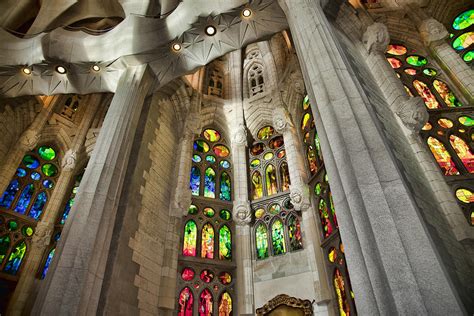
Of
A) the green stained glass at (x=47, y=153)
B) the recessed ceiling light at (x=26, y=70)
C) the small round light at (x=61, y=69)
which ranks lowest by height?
the green stained glass at (x=47, y=153)

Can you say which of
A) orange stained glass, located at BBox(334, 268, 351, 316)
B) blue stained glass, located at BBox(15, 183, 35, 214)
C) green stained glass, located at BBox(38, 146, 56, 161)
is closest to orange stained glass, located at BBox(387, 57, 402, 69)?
orange stained glass, located at BBox(334, 268, 351, 316)

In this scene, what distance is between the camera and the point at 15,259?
9.38 m

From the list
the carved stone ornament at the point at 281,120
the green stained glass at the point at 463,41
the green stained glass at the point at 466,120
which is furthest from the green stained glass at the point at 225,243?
the green stained glass at the point at 463,41

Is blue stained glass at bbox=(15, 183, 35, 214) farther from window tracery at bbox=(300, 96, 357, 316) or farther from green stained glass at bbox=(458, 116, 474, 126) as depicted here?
green stained glass at bbox=(458, 116, 474, 126)

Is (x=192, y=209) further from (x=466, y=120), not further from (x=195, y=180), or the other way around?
(x=466, y=120)

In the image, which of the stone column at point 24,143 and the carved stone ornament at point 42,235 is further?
the stone column at point 24,143

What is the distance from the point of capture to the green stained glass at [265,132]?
42.6ft

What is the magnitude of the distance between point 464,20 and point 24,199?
16.2 metres

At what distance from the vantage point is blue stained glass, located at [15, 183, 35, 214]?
10141mm

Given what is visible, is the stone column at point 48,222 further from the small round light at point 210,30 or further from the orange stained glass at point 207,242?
the small round light at point 210,30

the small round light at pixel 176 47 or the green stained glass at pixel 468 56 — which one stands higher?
the small round light at pixel 176 47

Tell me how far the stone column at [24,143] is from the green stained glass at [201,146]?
5.80 meters

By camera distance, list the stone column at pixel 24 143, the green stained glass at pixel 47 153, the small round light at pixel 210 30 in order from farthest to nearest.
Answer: the green stained glass at pixel 47 153 → the stone column at pixel 24 143 → the small round light at pixel 210 30

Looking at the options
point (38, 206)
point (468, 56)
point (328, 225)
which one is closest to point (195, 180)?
point (328, 225)
